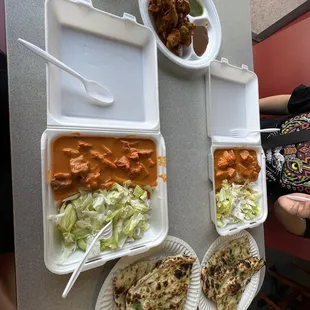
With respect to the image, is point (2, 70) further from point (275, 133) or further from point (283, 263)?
point (283, 263)

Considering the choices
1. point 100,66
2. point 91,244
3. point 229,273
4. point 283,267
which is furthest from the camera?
point 283,267

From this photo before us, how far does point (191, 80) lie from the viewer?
3.27ft

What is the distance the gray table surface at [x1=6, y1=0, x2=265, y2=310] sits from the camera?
0.68 metres

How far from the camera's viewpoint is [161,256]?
882 millimetres

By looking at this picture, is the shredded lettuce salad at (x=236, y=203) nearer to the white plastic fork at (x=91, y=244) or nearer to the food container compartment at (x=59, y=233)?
the food container compartment at (x=59, y=233)

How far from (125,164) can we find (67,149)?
7.1 inches

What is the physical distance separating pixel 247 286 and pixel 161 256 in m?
0.48

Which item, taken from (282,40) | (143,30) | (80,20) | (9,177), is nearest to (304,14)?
Answer: (282,40)

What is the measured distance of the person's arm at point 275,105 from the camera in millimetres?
1321

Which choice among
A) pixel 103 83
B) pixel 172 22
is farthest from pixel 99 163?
pixel 172 22

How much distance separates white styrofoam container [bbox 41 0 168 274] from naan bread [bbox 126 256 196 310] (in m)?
0.12

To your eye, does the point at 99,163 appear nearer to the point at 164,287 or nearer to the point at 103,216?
the point at 103,216

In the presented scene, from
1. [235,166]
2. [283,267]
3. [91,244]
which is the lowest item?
[283,267]

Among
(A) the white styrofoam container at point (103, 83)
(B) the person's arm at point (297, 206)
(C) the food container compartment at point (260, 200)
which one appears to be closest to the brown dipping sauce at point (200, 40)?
(A) the white styrofoam container at point (103, 83)
